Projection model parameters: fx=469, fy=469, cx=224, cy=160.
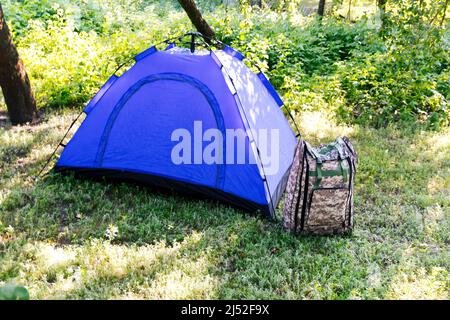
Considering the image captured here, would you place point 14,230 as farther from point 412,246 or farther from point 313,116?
point 313,116

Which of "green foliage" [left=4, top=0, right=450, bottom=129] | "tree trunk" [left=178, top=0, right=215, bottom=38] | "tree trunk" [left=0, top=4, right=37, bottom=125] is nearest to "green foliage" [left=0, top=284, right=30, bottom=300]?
"tree trunk" [left=0, top=4, right=37, bottom=125]

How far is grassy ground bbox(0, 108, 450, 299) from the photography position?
3.31 m

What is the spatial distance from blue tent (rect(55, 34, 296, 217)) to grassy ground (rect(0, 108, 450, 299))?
195mm

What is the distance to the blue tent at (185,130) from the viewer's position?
433 cm

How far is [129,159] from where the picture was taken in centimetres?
469

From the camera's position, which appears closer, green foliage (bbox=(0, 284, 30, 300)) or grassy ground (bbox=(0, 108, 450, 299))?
green foliage (bbox=(0, 284, 30, 300))

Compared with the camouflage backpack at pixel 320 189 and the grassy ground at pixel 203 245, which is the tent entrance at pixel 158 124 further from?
the camouflage backpack at pixel 320 189

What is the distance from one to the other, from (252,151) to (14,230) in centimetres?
216

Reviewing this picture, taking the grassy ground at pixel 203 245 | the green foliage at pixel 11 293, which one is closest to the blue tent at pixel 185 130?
the grassy ground at pixel 203 245

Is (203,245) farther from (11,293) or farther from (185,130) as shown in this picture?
(11,293)

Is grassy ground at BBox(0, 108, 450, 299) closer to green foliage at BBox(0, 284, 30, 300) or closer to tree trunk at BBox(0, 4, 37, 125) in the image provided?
tree trunk at BBox(0, 4, 37, 125)

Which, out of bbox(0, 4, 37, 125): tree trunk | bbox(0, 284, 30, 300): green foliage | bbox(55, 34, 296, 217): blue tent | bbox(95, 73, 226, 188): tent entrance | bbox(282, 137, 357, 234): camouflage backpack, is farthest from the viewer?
bbox(0, 4, 37, 125): tree trunk
